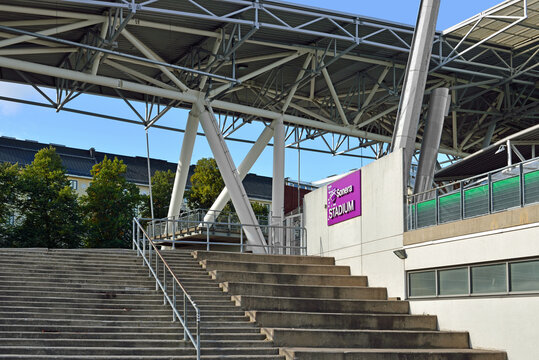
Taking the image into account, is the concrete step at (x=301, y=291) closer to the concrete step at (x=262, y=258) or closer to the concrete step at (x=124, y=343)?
the concrete step at (x=262, y=258)

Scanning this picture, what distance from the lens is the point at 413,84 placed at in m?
23.6

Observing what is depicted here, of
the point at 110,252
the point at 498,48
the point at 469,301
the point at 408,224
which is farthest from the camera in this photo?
the point at 498,48

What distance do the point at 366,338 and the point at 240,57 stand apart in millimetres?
21788

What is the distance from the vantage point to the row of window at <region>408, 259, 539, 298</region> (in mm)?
15688

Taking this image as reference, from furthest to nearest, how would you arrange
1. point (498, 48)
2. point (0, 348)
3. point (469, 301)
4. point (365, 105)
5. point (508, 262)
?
point (365, 105) → point (498, 48) → point (469, 301) → point (508, 262) → point (0, 348)

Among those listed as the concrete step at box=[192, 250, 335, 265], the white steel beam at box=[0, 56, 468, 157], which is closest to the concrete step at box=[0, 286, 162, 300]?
the concrete step at box=[192, 250, 335, 265]

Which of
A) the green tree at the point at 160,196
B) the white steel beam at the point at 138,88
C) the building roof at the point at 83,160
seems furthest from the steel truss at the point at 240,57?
the building roof at the point at 83,160

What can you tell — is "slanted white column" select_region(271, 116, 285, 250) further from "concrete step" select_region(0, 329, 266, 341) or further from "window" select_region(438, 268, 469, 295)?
"concrete step" select_region(0, 329, 266, 341)

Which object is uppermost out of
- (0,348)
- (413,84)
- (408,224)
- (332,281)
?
(413,84)

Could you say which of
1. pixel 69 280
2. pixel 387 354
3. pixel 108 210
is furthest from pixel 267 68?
pixel 108 210

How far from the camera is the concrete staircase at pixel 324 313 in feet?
52.2

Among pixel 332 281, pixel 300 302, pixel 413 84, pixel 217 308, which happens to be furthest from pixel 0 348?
pixel 413 84

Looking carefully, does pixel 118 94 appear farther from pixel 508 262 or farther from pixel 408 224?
pixel 508 262

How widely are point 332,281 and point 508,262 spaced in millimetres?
6129
